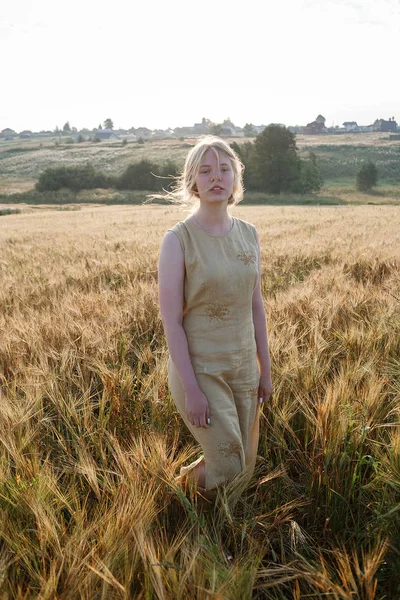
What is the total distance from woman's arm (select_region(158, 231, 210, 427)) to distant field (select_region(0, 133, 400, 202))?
46814 mm

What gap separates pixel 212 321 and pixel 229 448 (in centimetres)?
49

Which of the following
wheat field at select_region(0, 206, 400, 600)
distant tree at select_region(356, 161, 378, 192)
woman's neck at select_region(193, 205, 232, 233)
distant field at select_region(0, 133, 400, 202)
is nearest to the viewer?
wheat field at select_region(0, 206, 400, 600)

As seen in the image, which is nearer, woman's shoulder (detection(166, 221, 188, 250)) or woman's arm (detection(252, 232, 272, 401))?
woman's shoulder (detection(166, 221, 188, 250))

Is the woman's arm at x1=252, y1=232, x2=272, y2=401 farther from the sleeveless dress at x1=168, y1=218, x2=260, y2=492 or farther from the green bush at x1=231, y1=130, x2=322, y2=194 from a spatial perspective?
the green bush at x1=231, y1=130, x2=322, y2=194

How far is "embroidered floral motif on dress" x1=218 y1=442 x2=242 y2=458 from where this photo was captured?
1.76 metres

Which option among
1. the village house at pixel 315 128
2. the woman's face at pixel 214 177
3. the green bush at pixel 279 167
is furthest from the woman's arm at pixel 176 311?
the village house at pixel 315 128

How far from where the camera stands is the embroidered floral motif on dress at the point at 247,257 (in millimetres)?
1874

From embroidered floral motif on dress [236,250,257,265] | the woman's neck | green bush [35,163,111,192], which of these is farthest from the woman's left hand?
green bush [35,163,111,192]

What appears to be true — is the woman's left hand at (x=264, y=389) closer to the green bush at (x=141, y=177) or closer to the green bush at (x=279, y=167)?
the green bush at (x=279, y=167)

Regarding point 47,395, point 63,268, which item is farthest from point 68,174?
point 47,395

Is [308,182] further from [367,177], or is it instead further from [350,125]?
[350,125]

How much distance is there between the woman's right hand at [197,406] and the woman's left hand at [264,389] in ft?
1.23

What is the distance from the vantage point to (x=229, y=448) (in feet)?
5.78

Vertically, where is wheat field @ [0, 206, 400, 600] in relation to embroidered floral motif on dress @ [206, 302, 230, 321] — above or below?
below
